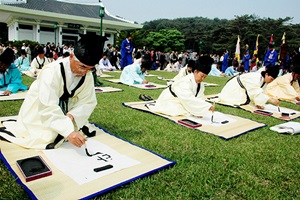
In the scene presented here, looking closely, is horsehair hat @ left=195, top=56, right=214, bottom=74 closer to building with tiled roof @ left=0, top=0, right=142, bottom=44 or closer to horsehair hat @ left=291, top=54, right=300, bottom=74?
horsehair hat @ left=291, top=54, right=300, bottom=74

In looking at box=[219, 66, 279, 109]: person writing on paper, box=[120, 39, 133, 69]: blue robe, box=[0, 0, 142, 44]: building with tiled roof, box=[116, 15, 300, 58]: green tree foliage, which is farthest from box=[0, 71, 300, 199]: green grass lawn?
box=[116, 15, 300, 58]: green tree foliage

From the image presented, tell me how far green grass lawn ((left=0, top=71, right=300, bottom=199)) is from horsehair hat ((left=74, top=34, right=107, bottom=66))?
1.39 m

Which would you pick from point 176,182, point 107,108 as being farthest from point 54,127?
point 107,108

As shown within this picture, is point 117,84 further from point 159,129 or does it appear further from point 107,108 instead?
point 159,129

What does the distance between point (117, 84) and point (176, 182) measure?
24.4 ft

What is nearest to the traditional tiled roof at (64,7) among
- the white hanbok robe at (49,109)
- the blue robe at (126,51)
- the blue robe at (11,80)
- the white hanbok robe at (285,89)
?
the blue robe at (126,51)

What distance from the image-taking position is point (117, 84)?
32.0 ft

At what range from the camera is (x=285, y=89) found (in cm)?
882

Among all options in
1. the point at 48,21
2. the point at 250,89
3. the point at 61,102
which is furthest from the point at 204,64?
the point at 48,21

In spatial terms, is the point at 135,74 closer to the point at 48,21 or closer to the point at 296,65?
the point at 296,65

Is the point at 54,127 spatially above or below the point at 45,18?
below

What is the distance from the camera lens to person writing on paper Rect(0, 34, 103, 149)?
9.21 ft

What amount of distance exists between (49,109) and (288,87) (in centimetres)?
833

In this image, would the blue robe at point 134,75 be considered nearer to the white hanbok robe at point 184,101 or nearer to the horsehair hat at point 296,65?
the white hanbok robe at point 184,101
